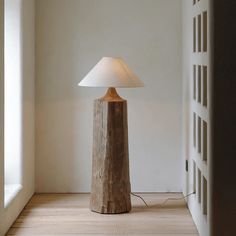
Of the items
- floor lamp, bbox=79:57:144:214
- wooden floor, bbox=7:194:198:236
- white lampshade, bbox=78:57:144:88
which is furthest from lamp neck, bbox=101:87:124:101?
wooden floor, bbox=7:194:198:236

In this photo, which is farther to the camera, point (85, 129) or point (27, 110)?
point (85, 129)

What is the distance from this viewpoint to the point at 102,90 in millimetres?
4930

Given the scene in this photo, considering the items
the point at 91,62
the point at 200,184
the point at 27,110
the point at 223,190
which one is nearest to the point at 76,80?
the point at 91,62

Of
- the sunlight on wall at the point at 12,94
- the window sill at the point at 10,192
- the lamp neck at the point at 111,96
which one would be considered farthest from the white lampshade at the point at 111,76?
the window sill at the point at 10,192

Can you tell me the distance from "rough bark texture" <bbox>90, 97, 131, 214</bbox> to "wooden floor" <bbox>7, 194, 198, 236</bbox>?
11cm

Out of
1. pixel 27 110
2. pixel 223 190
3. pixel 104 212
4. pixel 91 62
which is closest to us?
pixel 223 190

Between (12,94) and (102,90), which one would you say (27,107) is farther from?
(102,90)

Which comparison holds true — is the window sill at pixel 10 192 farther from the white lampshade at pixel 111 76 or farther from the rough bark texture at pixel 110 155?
the white lampshade at pixel 111 76

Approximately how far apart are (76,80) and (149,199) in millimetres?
1073

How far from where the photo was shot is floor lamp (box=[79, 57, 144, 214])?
4.26m

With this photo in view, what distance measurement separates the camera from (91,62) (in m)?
4.91

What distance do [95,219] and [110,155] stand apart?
1.45 feet

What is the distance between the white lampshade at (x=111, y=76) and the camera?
415 centimetres

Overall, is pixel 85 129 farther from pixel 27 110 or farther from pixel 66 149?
pixel 27 110
